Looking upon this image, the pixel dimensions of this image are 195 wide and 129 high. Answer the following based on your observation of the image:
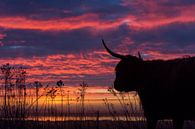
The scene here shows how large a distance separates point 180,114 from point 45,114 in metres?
5.38

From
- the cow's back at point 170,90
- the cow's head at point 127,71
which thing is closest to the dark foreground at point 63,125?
the cow's head at point 127,71

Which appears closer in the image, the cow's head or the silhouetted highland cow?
the silhouetted highland cow

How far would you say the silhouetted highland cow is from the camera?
1058 cm

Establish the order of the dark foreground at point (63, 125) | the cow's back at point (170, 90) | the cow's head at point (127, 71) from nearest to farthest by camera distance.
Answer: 1. the cow's back at point (170, 90)
2. the cow's head at point (127, 71)
3. the dark foreground at point (63, 125)

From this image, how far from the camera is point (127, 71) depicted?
1200cm

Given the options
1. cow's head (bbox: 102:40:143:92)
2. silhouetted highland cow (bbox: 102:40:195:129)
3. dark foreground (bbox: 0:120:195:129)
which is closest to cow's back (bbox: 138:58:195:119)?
silhouetted highland cow (bbox: 102:40:195:129)

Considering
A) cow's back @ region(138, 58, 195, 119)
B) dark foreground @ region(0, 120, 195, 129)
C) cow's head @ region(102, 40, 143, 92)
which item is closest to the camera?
cow's back @ region(138, 58, 195, 119)

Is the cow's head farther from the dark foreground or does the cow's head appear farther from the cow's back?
the dark foreground

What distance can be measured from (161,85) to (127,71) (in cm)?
114

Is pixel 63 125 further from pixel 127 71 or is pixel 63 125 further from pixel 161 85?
pixel 161 85

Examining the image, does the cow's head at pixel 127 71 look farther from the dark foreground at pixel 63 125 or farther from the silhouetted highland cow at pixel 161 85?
the dark foreground at pixel 63 125

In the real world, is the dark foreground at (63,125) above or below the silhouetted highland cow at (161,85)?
below

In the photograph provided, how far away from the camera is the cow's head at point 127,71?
11.9 metres

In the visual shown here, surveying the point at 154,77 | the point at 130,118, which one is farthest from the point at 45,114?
the point at 154,77
